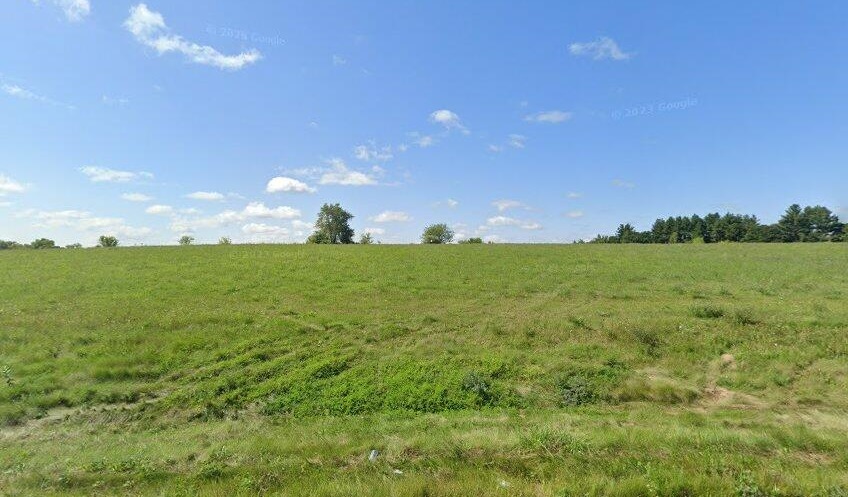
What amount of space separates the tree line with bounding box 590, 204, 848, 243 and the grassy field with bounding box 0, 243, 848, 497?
99.2 meters

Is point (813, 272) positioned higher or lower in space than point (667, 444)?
higher

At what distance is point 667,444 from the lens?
7.13m

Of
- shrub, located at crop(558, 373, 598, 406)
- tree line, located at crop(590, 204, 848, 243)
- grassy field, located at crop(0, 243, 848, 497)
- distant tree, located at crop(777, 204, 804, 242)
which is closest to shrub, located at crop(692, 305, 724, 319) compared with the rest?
grassy field, located at crop(0, 243, 848, 497)

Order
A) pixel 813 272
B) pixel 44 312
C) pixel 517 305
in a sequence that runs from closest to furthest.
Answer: pixel 44 312, pixel 517 305, pixel 813 272

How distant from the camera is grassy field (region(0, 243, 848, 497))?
6316 millimetres

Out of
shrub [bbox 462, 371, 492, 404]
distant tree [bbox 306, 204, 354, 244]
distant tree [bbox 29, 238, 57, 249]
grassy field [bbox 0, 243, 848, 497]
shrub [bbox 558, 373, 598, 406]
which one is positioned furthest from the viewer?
distant tree [bbox 306, 204, 354, 244]

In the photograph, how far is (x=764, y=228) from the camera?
105 metres

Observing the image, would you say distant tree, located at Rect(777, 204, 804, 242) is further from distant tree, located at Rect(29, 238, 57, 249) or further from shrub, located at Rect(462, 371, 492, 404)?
distant tree, located at Rect(29, 238, 57, 249)

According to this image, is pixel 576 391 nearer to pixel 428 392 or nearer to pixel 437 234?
pixel 428 392

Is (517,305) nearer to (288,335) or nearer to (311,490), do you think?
(288,335)

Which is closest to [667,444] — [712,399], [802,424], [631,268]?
[802,424]

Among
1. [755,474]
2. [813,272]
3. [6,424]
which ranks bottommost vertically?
[6,424]

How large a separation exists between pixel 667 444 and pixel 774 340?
1061 centimetres

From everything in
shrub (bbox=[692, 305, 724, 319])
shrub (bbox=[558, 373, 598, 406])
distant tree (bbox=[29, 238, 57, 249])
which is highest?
distant tree (bbox=[29, 238, 57, 249])
